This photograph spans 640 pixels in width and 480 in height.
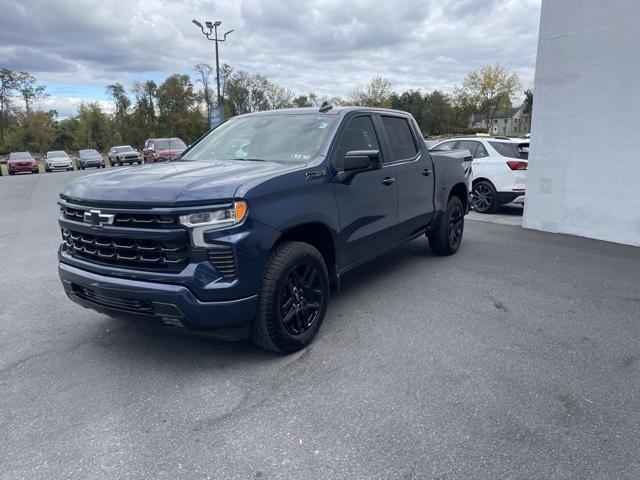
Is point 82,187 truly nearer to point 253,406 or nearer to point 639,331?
point 253,406

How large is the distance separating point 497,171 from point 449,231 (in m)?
4.19

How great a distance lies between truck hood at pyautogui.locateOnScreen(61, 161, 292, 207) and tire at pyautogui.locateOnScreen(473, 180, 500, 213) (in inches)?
293

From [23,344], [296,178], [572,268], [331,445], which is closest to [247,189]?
[296,178]

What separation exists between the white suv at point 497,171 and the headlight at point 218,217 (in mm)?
7897

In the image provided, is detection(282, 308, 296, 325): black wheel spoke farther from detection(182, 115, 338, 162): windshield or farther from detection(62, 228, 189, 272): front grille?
detection(182, 115, 338, 162): windshield

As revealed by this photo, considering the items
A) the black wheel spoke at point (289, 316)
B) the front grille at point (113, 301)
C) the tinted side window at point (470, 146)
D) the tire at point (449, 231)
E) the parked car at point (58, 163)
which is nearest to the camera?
the front grille at point (113, 301)

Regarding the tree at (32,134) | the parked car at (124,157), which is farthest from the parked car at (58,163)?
the tree at (32,134)

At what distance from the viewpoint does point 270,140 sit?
4402 millimetres

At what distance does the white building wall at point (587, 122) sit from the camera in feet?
23.2

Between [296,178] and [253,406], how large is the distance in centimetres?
162

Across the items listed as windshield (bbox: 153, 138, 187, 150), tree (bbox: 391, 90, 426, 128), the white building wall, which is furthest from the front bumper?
tree (bbox: 391, 90, 426, 128)

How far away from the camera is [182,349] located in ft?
12.5

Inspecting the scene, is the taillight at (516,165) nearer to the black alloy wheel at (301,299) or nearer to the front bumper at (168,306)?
the black alloy wheel at (301,299)

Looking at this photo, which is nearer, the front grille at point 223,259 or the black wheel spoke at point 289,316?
the front grille at point 223,259
